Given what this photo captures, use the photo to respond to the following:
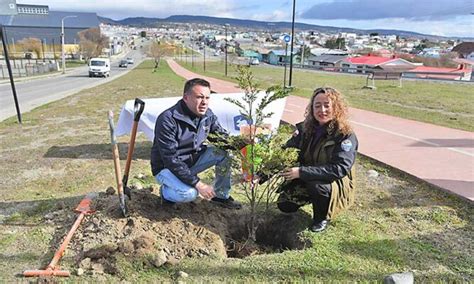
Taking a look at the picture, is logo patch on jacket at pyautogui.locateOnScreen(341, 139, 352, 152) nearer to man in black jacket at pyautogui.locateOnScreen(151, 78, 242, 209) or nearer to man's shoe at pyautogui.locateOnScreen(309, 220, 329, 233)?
man's shoe at pyautogui.locateOnScreen(309, 220, 329, 233)

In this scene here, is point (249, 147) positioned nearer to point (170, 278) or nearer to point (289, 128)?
point (289, 128)

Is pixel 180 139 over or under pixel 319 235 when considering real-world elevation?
over

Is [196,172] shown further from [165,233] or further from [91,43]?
[91,43]

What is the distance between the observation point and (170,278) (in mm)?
2807

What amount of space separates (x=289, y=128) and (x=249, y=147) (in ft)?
1.22

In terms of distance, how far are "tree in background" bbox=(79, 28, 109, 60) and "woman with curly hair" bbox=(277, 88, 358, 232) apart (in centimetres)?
7198

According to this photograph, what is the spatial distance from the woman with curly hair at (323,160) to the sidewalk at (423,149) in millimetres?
1896

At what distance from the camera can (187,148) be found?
3557mm

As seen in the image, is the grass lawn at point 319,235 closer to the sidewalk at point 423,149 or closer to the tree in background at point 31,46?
the sidewalk at point 423,149

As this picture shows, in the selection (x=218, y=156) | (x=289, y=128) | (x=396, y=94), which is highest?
(x=289, y=128)

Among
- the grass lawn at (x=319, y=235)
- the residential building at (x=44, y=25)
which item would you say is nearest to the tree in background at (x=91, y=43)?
the residential building at (x=44, y=25)

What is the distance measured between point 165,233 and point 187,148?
0.77 meters

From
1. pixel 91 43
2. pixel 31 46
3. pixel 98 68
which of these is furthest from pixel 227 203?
pixel 31 46

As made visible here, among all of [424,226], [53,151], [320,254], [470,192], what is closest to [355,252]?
[320,254]
